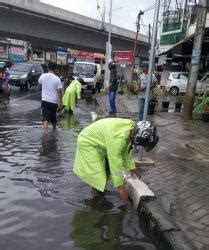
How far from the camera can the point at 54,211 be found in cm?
559

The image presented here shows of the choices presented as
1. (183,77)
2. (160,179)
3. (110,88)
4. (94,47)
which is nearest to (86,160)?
(160,179)

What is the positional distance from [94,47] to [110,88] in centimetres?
2937

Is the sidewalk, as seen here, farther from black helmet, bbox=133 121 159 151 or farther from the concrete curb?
black helmet, bbox=133 121 159 151

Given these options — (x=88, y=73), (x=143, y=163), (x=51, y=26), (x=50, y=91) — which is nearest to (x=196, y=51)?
(x=50, y=91)

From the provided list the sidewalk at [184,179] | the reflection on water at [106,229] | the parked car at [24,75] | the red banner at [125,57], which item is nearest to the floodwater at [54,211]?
the reflection on water at [106,229]

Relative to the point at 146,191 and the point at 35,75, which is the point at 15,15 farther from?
the point at 146,191

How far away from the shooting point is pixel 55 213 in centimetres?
553

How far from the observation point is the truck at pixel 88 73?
30.4 m

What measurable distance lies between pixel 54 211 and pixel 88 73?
26068 mm

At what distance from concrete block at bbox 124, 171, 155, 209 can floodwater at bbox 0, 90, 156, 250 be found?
0.17 meters

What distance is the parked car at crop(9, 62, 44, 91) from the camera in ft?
88.5

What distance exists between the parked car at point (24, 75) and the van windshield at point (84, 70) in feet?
10.7

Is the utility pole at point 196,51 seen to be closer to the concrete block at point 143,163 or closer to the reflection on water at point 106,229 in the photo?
the concrete block at point 143,163

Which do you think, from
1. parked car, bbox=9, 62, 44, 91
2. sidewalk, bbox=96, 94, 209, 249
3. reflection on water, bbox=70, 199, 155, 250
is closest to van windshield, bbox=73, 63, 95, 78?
parked car, bbox=9, 62, 44, 91
